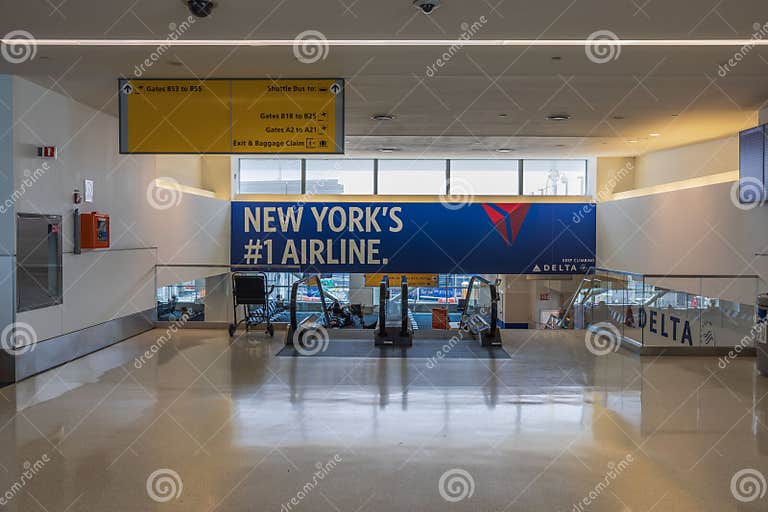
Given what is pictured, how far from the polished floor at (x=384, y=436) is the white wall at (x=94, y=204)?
92 cm

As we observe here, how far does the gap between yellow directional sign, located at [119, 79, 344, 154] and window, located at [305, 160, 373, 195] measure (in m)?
8.10

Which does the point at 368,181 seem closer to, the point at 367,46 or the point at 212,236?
the point at 212,236

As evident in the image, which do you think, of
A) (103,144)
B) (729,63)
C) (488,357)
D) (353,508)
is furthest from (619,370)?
(103,144)

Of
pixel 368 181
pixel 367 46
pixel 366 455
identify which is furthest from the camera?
pixel 368 181

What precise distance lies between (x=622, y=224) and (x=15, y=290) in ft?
34.4

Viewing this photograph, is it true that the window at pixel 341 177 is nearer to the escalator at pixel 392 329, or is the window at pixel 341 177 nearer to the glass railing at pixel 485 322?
the glass railing at pixel 485 322

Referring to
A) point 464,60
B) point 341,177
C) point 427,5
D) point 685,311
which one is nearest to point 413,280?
point 341,177

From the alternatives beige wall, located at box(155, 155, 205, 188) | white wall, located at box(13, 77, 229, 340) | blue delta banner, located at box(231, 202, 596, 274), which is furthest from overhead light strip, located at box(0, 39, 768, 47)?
blue delta banner, located at box(231, 202, 596, 274)

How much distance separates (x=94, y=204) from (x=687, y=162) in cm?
973

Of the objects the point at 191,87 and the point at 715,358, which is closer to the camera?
the point at 191,87

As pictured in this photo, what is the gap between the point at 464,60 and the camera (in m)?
5.09

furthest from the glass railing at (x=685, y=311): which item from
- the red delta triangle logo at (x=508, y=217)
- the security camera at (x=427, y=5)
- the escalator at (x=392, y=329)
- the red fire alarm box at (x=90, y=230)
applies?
the red fire alarm box at (x=90, y=230)

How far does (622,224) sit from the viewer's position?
11.4 meters

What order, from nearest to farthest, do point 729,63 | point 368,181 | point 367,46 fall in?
point 367,46 < point 729,63 < point 368,181
